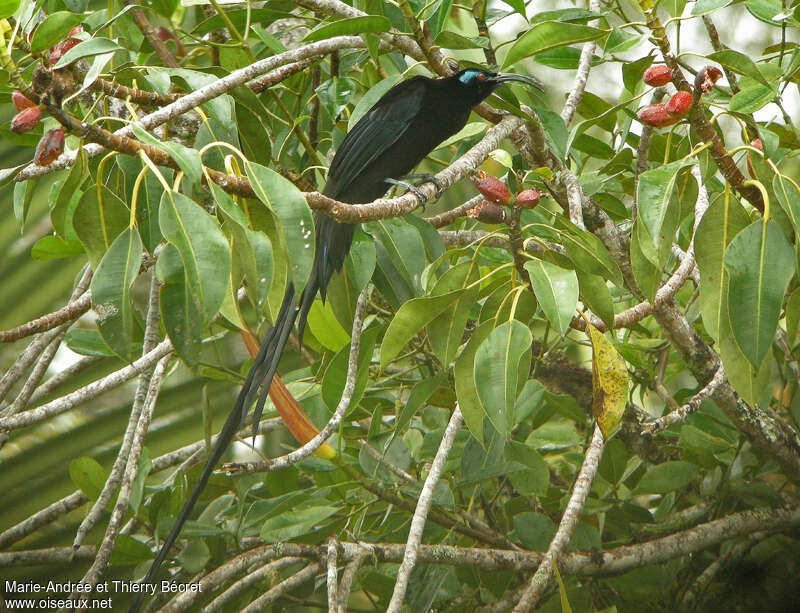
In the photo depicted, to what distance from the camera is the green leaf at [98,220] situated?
127 centimetres

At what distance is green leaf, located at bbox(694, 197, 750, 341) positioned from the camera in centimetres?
129

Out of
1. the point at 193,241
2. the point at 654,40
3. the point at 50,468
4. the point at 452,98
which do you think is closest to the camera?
the point at 193,241

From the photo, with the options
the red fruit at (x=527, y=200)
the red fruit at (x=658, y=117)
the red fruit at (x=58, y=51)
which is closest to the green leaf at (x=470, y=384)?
the red fruit at (x=527, y=200)

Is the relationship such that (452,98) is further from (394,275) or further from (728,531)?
(728,531)

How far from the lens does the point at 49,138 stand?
102 cm

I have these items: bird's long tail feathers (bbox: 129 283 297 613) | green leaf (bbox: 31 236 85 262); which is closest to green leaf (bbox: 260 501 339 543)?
bird's long tail feathers (bbox: 129 283 297 613)

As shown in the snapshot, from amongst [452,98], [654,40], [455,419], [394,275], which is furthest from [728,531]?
[452,98]

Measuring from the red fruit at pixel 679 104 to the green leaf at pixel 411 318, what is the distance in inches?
19.4

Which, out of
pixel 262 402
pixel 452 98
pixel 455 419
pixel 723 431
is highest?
pixel 452 98

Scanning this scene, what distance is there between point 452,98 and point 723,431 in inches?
47.7

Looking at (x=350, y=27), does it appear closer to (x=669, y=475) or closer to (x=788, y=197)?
(x=788, y=197)

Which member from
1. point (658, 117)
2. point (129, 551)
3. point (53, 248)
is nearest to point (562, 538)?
point (658, 117)

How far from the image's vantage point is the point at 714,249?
1304mm

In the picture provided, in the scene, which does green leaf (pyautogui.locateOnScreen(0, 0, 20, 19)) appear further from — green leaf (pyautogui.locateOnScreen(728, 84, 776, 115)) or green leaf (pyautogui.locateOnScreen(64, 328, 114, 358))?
green leaf (pyautogui.locateOnScreen(728, 84, 776, 115))
